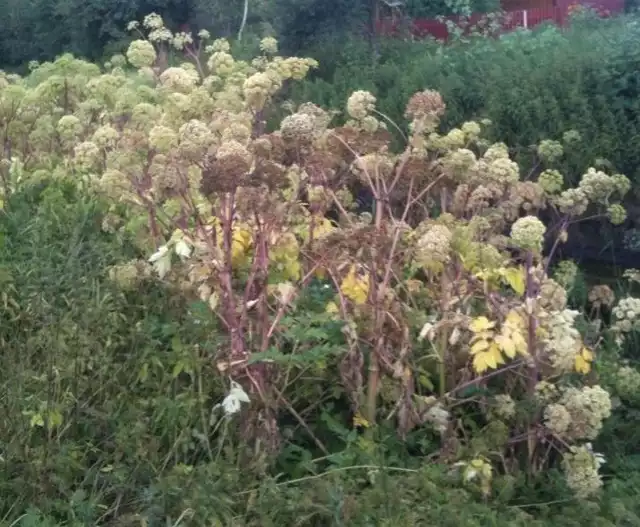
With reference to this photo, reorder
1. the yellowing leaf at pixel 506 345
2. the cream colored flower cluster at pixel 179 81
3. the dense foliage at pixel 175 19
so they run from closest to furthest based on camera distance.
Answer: the yellowing leaf at pixel 506 345, the cream colored flower cluster at pixel 179 81, the dense foliage at pixel 175 19

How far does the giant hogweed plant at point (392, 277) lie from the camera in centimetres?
330

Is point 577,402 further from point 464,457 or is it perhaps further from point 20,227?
point 20,227

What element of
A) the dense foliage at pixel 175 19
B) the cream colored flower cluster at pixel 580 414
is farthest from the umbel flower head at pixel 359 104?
the dense foliage at pixel 175 19

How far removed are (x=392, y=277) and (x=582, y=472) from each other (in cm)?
95

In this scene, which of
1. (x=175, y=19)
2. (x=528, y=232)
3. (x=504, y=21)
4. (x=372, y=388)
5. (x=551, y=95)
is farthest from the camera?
(x=504, y=21)

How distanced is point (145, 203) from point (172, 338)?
1.92 ft

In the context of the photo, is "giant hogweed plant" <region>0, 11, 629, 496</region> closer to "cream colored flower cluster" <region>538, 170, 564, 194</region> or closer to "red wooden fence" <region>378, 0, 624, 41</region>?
"cream colored flower cluster" <region>538, 170, 564, 194</region>

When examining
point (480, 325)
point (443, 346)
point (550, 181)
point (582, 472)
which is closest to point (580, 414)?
point (582, 472)

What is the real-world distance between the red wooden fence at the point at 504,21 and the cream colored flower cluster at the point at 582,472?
326 inches

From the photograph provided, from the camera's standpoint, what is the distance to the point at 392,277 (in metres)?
3.72

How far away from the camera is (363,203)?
5633mm

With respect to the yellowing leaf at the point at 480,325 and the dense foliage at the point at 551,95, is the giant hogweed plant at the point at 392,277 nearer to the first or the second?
the yellowing leaf at the point at 480,325

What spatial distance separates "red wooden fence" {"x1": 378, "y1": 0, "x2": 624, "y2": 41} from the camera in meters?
11.8

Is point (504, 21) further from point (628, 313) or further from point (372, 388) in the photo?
point (372, 388)
